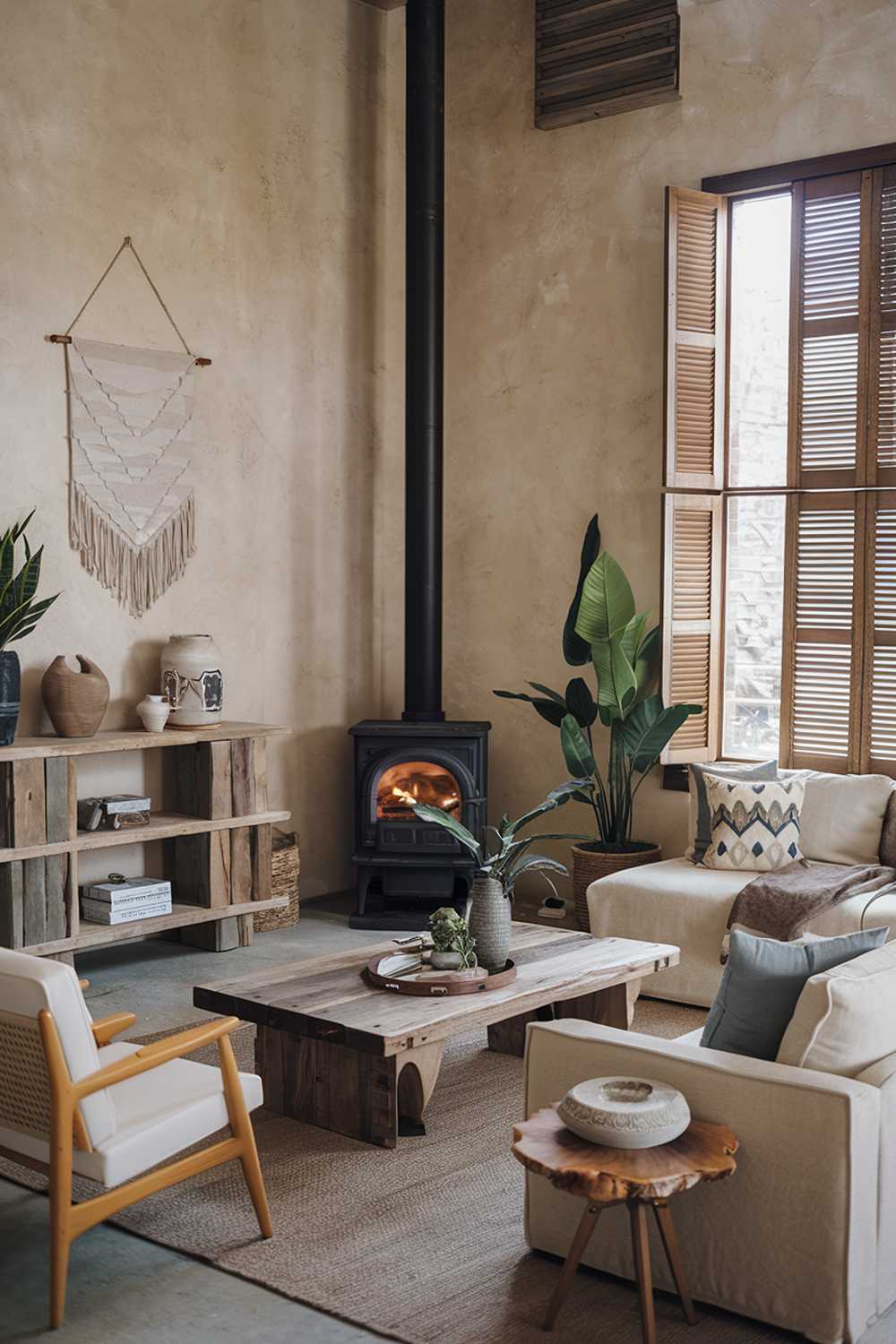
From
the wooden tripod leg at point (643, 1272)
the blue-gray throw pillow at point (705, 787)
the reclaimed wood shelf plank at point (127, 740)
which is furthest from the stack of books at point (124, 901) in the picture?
the wooden tripod leg at point (643, 1272)

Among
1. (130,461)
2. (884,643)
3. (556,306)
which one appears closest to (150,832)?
(130,461)

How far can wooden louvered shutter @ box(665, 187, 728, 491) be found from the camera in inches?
229

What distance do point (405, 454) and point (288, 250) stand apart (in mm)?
1102

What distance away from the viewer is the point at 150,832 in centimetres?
546

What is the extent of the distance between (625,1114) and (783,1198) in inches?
14.6

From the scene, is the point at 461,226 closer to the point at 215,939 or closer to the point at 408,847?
the point at 408,847

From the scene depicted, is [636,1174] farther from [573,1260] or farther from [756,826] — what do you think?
[756,826]

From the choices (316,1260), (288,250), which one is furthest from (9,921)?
(288,250)

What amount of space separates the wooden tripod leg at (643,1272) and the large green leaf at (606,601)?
3.54 m

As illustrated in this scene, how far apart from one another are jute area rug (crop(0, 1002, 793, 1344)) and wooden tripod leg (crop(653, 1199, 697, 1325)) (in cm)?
3

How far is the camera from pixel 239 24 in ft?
20.4

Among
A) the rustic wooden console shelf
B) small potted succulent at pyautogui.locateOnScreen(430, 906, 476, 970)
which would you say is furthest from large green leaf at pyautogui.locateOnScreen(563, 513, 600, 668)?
small potted succulent at pyautogui.locateOnScreen(430, 906, 476, 970)

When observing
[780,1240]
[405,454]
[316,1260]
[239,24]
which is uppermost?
[239,24]

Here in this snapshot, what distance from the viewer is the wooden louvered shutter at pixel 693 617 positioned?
19.4ft
